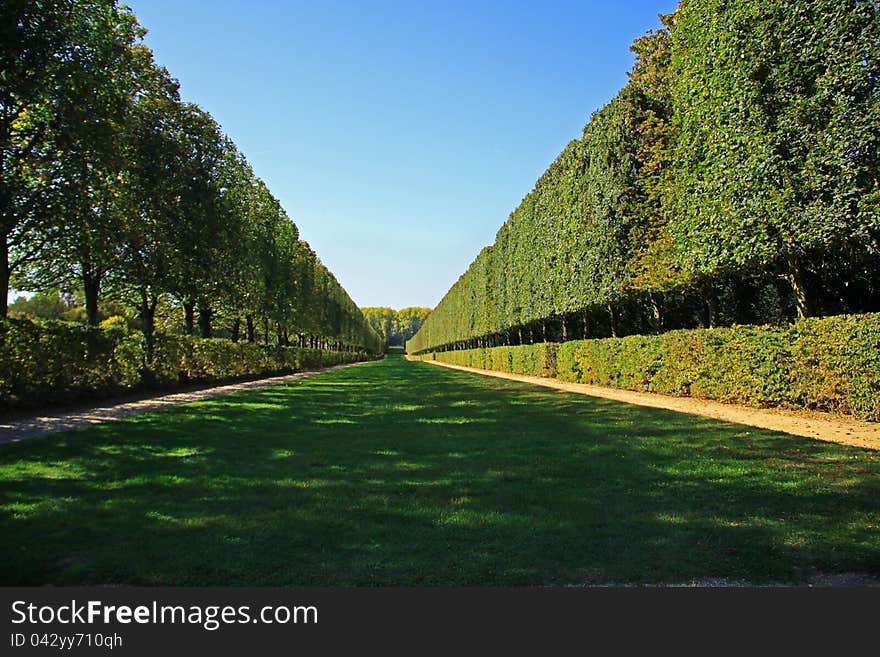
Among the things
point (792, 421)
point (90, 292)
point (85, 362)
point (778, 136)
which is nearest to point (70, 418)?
point (85, 362)

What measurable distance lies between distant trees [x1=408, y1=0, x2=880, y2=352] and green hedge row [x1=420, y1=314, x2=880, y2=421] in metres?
1.40

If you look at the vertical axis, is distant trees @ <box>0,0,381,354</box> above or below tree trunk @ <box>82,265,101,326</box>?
above

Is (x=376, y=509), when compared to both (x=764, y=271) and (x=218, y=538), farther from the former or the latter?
(x=764, y=271)

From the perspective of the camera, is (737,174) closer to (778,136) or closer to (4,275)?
(778,136)

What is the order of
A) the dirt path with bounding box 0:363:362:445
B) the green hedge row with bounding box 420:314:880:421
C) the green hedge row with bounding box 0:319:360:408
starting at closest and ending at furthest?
1. the dirt path with bounding box 0:363:362:445
2. the green hedge row with bounding box 420:314:880:421
3. the green hedge row with bounding box 0:319:360:408

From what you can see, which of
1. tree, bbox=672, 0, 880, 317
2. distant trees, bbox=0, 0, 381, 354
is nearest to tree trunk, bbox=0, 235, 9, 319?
distant trees, bbox=0, 0, 381, 354

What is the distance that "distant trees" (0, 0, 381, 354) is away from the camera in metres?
11.1

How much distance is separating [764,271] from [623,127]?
725cm

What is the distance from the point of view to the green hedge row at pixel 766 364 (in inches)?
355

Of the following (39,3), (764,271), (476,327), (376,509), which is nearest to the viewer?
(376,509)

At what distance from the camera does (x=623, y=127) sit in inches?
718

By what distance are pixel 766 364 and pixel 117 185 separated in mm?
18877

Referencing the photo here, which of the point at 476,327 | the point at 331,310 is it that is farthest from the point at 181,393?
the point at 331,310

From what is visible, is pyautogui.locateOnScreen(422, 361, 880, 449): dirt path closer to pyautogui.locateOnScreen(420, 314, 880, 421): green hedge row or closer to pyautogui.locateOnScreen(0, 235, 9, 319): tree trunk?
pyautogui.locateOnScreen(420, 314, 880, 421): green hedge row
